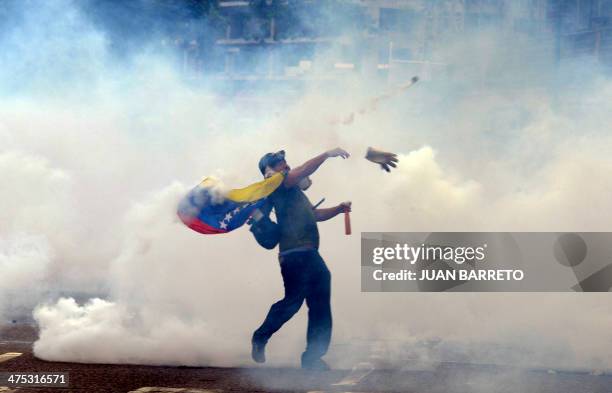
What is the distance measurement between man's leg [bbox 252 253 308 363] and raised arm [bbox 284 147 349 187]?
1.06 metres

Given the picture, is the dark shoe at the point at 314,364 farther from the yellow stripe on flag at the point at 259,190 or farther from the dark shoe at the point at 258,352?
the yellow stripe on flag at the point at 259,190

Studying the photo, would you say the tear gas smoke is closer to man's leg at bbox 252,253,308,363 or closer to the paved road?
man's leg at bbox 252,253,308,363

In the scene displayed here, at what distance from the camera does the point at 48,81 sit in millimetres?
27219

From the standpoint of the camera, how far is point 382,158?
50.5ft

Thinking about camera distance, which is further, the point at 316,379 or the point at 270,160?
the point at 270,160

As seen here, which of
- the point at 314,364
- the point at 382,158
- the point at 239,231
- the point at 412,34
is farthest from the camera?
the point at 412,34

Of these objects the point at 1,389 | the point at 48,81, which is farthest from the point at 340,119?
the point at 48,81

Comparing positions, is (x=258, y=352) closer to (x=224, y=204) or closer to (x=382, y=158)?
(x=224, y=204)

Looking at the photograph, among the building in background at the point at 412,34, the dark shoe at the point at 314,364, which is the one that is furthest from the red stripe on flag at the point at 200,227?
the building in background at the point at 412,34

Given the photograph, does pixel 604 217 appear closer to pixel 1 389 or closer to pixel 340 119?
pixel 340 119

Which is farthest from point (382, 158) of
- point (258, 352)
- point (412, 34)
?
point (412, 34)

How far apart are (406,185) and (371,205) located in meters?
0.65

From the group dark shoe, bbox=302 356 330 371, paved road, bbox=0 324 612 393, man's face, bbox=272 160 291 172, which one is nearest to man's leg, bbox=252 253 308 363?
paved road, bbox=0 324 612 393

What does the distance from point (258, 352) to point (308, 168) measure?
2.73 metres
